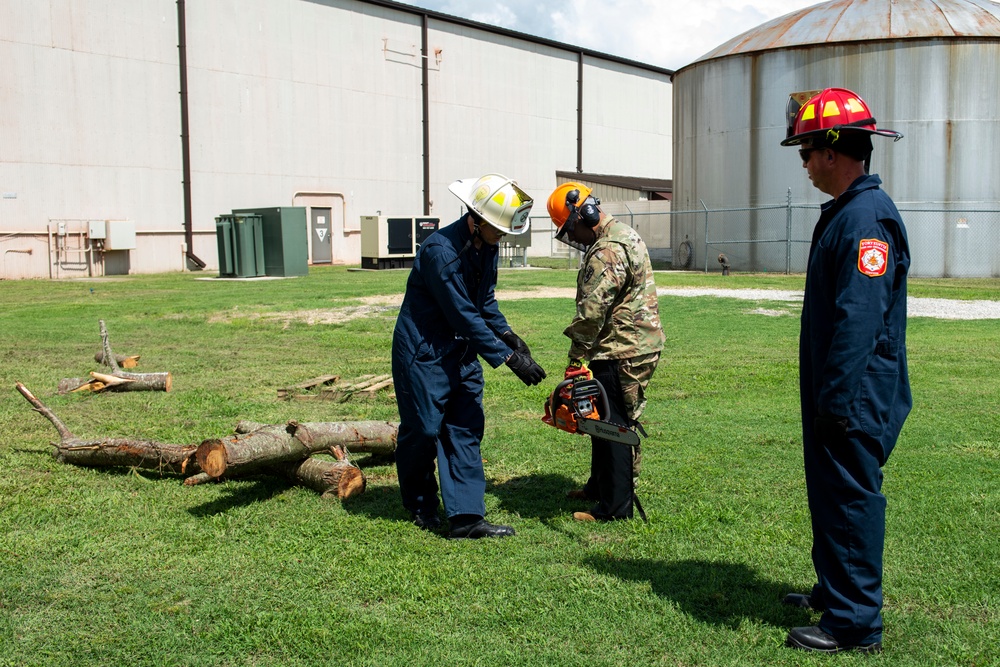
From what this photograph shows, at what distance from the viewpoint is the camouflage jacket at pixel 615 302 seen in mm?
5055

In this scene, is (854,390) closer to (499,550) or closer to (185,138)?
(499,550)

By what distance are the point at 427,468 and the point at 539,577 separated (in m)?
1.13

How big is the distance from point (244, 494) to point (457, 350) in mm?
1833

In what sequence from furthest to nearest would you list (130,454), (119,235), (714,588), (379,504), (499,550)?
(119,235), (130,454), (379,504), (499,550), (714,588)

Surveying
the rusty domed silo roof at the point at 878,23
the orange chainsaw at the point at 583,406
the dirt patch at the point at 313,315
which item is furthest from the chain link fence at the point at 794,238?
the orange chainsaw at the point at 583,406

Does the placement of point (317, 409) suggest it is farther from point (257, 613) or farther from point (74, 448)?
point (257, 613)

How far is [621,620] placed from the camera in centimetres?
396

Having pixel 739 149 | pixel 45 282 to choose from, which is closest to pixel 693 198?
pixel 739 149

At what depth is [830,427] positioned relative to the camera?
345cm

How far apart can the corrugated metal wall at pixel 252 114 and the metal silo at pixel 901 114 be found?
A: 15.0m

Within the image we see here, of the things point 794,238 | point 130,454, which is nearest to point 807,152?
point 130,454

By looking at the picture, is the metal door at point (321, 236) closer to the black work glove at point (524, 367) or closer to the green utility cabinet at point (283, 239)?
the green utility cabinet at point (283, 239)

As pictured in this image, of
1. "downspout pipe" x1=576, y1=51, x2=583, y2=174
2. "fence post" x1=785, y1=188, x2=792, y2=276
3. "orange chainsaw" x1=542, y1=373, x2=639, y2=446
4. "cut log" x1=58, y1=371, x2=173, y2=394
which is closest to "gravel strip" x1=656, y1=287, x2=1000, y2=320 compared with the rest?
"fence post" x1=785, y1=188, x2=792, y2=276

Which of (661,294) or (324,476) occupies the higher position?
(661,294)
